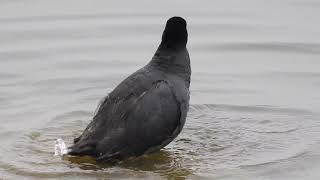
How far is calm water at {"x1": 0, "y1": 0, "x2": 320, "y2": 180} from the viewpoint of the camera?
316 inches

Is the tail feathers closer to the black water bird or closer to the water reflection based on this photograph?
the black water bird

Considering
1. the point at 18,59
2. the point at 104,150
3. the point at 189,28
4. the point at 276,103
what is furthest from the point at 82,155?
the point at 189,28

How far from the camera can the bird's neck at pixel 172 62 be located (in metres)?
8.30

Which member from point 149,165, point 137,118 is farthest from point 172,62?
point 149,165

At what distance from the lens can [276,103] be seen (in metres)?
9.88

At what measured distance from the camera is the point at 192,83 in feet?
34.5

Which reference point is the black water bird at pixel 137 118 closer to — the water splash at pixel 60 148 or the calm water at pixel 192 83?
the water splash at pixel 60 148

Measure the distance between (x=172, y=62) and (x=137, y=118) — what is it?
2.79 feet

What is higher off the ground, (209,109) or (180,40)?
(180,40)

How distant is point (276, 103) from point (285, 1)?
4066 millimetres

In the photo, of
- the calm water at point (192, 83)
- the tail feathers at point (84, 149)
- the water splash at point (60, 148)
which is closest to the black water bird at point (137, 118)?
the tail feathers at point (84, 149)

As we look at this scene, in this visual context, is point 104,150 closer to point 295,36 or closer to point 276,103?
point 276,103

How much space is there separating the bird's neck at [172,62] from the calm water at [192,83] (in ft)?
2.45

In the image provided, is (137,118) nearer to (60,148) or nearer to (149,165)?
(149,165)
